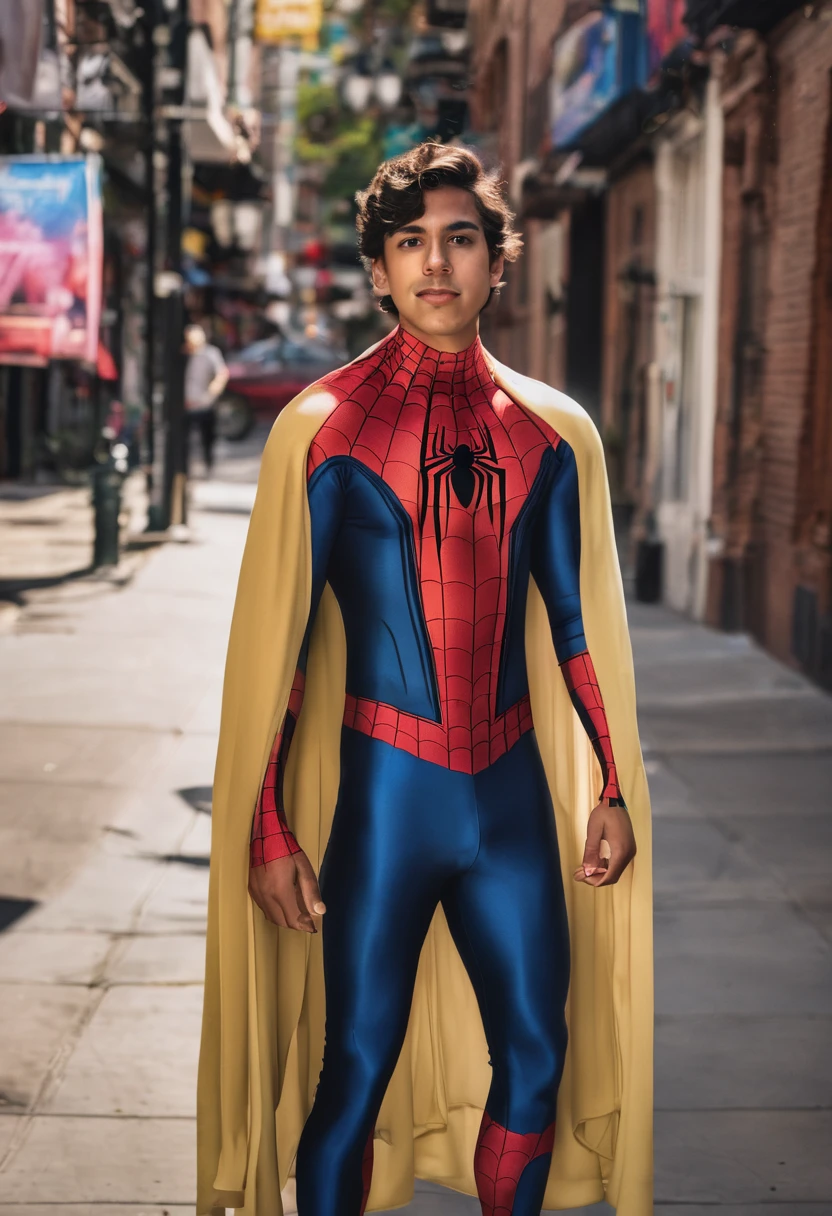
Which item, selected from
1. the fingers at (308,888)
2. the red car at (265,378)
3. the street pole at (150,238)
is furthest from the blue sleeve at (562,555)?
the red car at (265,378)

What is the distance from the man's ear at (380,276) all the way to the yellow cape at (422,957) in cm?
26

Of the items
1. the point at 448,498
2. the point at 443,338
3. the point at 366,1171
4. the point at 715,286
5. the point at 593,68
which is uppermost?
the point at 593,68

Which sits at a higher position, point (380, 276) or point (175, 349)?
point (175, 349)

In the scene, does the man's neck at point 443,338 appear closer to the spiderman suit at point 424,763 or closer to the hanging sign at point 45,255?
the spiderman suit at point 424,763

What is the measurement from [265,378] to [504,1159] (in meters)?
28.9

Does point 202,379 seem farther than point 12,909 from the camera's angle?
Yes

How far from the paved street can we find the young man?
842mm

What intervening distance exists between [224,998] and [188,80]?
15.5 metres

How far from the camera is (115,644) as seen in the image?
35.4 feet

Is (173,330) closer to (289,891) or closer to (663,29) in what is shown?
(663,29)

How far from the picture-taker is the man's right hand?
108 inches

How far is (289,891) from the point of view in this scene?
2744 millimetres

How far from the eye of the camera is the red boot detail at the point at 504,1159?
2850 mm

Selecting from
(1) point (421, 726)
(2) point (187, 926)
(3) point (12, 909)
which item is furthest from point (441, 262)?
(3) point (12, 909)
